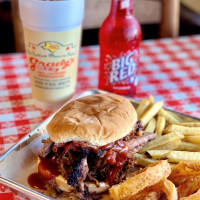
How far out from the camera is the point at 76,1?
190cm

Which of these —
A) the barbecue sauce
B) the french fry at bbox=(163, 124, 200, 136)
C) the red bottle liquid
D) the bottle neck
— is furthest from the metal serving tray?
the bottle neck

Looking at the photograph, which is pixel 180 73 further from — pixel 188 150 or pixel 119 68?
pixel 188 150

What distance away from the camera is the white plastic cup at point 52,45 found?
6.17ft

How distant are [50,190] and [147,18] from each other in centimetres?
239

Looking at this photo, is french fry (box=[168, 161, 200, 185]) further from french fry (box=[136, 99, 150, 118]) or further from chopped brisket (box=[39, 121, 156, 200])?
french fry (box=[136, 99, 150, 118])

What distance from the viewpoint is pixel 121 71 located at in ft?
7.03

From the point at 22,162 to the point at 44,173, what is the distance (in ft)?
0.65

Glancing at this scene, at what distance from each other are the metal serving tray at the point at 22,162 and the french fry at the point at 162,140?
1.72 feet

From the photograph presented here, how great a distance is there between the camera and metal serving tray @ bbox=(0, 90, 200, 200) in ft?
4.93

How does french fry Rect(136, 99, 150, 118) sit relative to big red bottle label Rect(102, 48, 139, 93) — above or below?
below

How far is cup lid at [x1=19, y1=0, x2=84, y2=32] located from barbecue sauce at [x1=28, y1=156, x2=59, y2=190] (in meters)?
0.73

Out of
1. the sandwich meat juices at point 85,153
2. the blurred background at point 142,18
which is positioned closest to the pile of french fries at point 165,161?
the sandwich meat juices at point 85,153

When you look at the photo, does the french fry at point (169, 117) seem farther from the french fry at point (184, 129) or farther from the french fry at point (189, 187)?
the french fry at point (189, 187)

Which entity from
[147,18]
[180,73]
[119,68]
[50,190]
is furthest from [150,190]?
[147,18]
